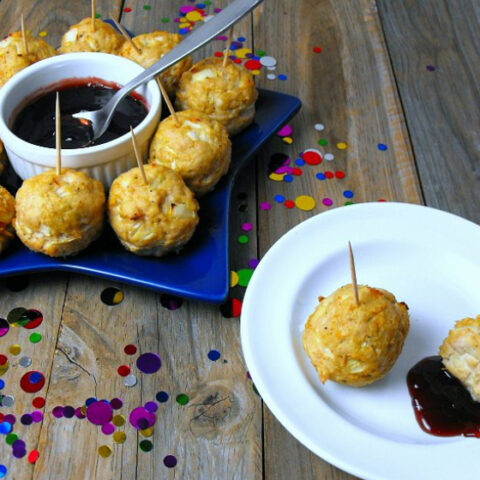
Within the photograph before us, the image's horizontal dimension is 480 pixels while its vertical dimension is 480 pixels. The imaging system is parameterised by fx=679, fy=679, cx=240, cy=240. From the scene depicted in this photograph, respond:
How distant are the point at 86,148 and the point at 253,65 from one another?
89cm

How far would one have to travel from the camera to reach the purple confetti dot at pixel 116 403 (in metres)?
1.46

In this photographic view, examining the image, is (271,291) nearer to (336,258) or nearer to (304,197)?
(336,258)

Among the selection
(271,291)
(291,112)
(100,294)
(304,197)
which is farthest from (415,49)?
(100,294)

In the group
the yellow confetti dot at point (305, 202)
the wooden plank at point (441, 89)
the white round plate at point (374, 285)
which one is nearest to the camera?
the white round plate at point (374, 285)

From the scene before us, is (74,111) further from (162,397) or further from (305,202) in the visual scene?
(162,397)

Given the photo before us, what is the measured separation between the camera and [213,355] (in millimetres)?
1559

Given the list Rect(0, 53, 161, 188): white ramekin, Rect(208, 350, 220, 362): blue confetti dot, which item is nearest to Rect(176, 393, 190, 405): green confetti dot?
Rect(208, 350, 220, 362): blue confetti dot

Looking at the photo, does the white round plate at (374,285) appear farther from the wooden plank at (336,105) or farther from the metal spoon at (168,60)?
the metal spoon at (168,60)

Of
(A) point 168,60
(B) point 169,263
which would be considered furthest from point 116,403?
(A) point 168,60

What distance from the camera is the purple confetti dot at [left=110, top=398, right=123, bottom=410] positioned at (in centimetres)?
146

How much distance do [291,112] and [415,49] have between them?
2.35 ft

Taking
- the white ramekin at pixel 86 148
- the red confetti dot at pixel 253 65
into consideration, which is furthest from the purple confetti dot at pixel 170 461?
the red confetti dot at pixel 253 65

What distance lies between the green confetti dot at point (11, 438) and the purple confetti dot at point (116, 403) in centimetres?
20

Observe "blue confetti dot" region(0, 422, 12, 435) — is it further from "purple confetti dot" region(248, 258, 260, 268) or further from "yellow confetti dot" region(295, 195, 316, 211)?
"yellow confetti dot" region(295, 195, 316, 211)
